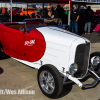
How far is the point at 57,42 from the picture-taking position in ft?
11.8

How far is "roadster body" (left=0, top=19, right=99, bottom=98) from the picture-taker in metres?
3.37

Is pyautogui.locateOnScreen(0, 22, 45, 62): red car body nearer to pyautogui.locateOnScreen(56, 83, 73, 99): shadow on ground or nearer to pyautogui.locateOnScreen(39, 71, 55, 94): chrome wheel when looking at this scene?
pyautogui.locateOnScreen(39, 71, 55, 94): chrome wheel

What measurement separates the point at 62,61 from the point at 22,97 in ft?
3.59

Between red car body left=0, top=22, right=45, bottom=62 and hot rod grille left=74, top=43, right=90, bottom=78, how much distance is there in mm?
862

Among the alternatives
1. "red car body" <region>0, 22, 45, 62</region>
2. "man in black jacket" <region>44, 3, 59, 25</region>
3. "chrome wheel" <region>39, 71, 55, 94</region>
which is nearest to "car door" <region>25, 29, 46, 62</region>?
"red car body" <region>0, 22, 45, 62</region>

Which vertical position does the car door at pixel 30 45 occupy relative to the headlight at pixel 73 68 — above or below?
above

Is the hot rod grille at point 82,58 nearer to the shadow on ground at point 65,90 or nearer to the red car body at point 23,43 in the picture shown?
the shadow on ground at point 65,90

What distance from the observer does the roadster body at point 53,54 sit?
11.0 feet

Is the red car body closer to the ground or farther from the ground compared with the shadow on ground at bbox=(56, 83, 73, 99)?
farther from the ground

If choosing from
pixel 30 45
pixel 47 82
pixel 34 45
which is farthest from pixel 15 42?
pixel 47 82

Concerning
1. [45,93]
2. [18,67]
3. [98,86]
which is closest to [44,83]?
[45,93]

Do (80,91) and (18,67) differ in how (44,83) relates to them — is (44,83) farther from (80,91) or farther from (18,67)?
(18,67)

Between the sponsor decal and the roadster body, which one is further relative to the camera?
the sponsor decal

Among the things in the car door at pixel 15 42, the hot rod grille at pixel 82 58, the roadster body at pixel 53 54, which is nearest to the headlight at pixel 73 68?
the roadster body at pixel 53 54
